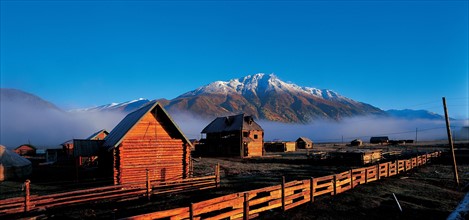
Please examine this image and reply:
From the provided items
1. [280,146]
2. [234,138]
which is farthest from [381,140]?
[234,138]

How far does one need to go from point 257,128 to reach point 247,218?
48191 millimetres

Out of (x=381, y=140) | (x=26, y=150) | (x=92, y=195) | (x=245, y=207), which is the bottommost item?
(x=381, y=140)

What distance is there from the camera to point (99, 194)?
56.8ft

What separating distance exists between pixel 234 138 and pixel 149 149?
35.5m

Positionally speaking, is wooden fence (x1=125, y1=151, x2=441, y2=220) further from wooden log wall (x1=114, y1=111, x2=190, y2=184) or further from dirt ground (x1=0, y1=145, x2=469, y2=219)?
wooden log wall (x1=114, y1=111, x2=190, y2=184)

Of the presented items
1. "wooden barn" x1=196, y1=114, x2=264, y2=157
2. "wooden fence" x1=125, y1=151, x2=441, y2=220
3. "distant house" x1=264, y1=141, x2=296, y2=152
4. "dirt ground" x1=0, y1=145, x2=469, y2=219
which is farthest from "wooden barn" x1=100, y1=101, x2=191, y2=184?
"distant house" x1=264, y1=141, x2=296, y2=152

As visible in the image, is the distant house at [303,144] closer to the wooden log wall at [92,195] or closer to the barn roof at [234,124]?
the barn roof at [234,124]

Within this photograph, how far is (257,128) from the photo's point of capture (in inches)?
2387

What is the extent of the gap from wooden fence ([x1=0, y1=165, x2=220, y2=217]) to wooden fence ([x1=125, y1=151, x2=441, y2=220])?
229 inches

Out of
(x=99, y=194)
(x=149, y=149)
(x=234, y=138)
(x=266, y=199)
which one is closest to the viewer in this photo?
(x=266, y=199)

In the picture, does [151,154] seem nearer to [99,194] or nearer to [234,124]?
[99,194]

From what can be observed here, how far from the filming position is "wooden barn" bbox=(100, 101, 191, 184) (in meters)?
22.0

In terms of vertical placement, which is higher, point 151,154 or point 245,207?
point 151,154

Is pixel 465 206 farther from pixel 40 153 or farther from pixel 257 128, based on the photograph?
pixel 40 153
